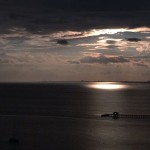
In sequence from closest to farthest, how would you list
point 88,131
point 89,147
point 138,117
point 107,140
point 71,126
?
point 89,147 → point 107,140 → point 88,131 → point 71,126 → point 138,117

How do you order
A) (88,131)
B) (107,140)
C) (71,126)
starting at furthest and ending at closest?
(71,126), (88,131), (107,140)

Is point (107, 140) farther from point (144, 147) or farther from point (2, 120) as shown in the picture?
point (2, 120)

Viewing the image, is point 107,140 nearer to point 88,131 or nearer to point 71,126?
point 88,131

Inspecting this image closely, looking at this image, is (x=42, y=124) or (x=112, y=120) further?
(x=112, y=120)

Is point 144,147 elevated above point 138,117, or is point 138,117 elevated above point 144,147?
point 138,117

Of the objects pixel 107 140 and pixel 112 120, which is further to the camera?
pixel 112 120

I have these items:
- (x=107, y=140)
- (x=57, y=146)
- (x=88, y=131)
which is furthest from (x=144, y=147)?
(x=88, y=131)

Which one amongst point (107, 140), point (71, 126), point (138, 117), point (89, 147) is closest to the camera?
point (89, 147)

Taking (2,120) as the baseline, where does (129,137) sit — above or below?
below

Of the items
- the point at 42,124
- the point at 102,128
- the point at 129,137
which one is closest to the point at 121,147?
the point at 129,137
